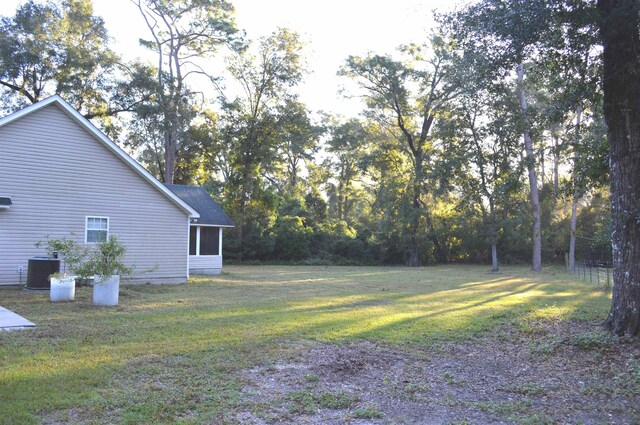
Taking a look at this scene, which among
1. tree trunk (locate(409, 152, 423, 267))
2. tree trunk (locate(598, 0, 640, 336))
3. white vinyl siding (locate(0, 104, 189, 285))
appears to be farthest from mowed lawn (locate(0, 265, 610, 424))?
tree trunk (locate(409, 152, 423, 267))

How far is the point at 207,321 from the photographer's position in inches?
350

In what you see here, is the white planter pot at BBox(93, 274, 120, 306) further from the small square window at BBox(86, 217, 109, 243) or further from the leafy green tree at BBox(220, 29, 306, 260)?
the leafy green tree at BBox(220, 29, 306, 260)

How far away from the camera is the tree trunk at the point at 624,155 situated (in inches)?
273

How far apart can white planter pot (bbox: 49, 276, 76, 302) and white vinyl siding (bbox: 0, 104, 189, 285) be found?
3.32 meters

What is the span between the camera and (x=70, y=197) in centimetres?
1454

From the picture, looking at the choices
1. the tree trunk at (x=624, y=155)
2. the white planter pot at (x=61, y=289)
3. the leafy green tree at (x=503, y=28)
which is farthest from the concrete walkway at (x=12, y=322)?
the tree trunk at (x=624, y=155)

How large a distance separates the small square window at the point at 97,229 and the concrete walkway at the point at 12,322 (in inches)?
245

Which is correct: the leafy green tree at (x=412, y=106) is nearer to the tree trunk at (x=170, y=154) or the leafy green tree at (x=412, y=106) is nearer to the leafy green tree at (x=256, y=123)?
the leafy green tree at (x=256, y=123)

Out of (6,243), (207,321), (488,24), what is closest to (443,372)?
(207,321)

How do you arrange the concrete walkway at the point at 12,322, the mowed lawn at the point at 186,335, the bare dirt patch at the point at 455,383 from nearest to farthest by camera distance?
the bare dirt patch at the point at 455,383, the mowed lawn at the point at 186,335, the concrete walkway at the point at 12,322

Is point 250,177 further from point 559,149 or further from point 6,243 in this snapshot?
point 559,149

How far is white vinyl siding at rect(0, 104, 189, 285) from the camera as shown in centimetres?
1360

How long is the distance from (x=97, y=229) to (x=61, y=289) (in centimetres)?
402

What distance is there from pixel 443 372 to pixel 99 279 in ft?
27.6
